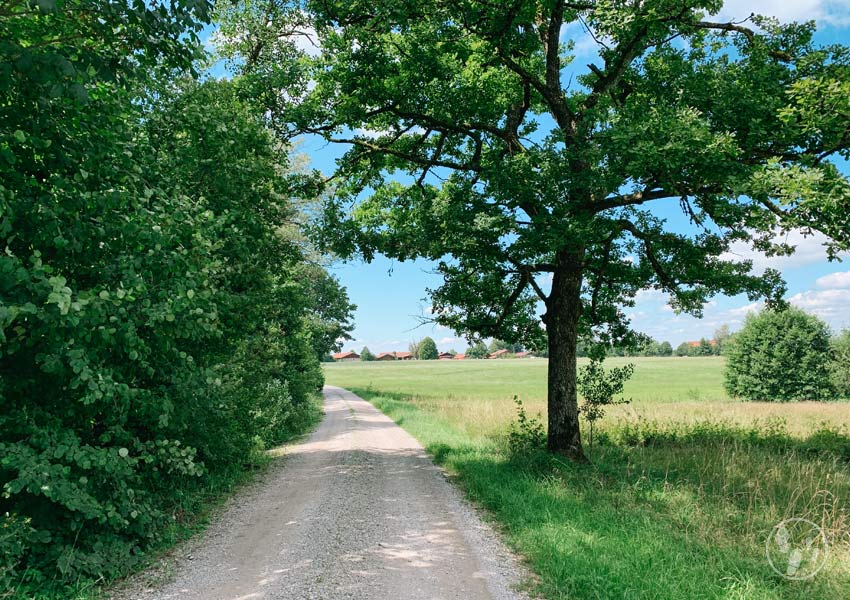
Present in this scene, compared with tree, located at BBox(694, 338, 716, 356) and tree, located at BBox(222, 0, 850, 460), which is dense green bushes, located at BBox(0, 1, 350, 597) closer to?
tree, located at BBox(222, 0, 850, 460)

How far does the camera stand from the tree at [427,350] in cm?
17250

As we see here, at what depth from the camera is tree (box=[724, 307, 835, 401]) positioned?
44375mm

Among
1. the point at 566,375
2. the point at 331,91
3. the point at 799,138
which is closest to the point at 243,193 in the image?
the point at 331,91

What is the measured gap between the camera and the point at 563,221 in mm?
9680

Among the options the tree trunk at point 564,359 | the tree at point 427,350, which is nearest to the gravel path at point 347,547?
the tree trunk at point 564,359

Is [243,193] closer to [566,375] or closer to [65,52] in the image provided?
[65,52]

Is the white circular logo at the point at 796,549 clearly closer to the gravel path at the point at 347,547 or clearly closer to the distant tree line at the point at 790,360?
the gravel path at the point at 347,547

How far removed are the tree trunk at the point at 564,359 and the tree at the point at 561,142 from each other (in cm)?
4

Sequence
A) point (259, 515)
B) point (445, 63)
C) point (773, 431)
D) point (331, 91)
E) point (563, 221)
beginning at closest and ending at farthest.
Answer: point (259, 515)
point (563, 221)
point (445, 63)
point (331, 91)
point (773, 431)

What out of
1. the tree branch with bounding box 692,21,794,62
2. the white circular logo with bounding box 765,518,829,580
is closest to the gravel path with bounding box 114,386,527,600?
the white circular logo with bounding box 765,518,829,580

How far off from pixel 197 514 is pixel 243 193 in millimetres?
6126

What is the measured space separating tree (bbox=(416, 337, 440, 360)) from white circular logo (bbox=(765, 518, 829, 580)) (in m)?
164

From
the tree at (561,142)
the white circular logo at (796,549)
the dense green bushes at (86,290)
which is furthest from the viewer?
the tree at (561,142)

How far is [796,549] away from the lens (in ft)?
20.4
